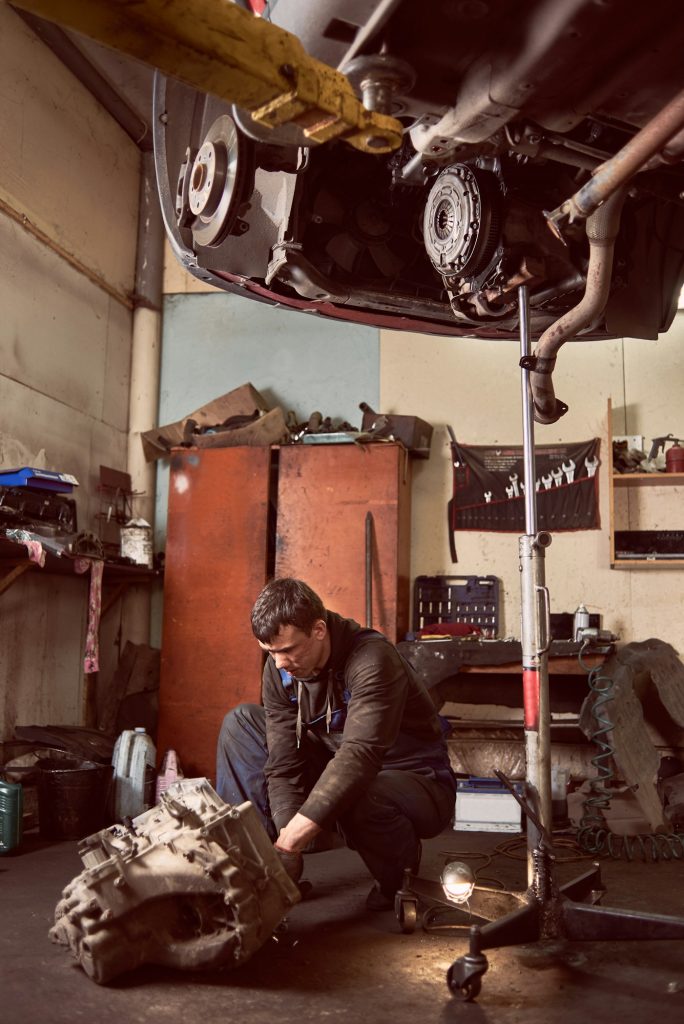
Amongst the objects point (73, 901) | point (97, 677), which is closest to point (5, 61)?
point (97, 677)

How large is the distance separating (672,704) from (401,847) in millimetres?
2006

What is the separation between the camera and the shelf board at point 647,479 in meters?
4.50

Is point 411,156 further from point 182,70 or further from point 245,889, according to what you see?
point 245,889

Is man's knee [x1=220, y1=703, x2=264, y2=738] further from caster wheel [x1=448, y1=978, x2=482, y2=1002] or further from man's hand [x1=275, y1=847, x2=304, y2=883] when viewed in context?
caster wheel [x1=448, y1=978, x2=482, y2=1002]

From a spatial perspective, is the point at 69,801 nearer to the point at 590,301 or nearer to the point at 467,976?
the point at 467,976

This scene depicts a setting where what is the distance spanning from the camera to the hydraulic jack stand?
1.79m

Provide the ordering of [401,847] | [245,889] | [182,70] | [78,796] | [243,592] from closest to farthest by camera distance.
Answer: [182,70] < [245,889] < [401,847] < [78,796] < [243,592]

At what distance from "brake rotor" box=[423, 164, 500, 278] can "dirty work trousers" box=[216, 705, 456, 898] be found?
1376 millimetres

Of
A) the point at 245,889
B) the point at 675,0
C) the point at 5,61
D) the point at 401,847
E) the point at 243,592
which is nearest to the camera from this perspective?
the point at 675,0

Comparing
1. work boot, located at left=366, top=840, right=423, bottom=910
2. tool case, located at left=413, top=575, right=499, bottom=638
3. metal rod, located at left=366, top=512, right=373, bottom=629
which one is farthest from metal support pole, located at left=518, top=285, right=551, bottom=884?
tool case, located at left=413, top=575, right=499, bottom=638

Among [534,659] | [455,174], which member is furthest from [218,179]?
[534,659]

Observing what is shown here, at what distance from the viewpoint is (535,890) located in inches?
76.6

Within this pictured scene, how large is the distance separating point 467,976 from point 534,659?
0.70 meters

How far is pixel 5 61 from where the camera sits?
4320 mm
